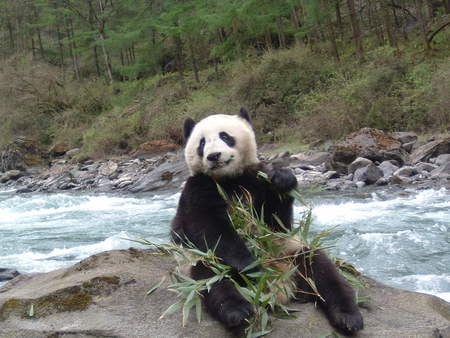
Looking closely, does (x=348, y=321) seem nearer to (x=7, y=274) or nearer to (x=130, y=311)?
(x=130, y=311)

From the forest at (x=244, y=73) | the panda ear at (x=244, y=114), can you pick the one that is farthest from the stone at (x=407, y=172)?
the panda ear at (x=244, y=114)

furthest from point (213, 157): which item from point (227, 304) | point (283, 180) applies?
point (227, 304)

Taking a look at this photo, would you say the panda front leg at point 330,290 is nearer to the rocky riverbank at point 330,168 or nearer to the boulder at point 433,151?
the rocky riverbank at point 330,168

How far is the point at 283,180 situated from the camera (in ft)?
12.6

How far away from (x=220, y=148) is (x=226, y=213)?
1.64 ft

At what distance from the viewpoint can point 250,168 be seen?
4.17 m

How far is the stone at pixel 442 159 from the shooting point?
13827 millimetres

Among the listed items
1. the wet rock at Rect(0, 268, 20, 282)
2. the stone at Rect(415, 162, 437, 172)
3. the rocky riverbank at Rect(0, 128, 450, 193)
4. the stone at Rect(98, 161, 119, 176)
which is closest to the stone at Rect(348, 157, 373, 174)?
the rocky riverbank at Rect(0, 128, 450, 193)

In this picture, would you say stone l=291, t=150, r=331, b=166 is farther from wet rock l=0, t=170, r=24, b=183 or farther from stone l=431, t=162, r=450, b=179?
wet rock l=0, t=170, r=24, b=183

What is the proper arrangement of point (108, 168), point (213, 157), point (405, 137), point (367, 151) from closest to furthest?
point (213, 157), point (367, 151), point (405, 137), point (108, 168)

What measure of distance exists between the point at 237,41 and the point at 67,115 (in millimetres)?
12475

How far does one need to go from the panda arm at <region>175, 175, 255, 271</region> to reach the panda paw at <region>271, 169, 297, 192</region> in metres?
0.39

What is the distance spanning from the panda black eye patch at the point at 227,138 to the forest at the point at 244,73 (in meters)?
14.2

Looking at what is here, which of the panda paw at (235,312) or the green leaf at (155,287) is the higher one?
the green leaf at (155,287)
